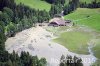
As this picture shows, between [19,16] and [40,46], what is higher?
[19,16]

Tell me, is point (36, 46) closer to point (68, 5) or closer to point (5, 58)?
point (5, 58)

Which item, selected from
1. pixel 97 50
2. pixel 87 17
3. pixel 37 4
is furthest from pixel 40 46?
pixel 37 4

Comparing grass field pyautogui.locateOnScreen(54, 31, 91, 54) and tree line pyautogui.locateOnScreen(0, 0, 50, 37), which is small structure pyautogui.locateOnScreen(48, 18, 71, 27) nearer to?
tree line pyautogui.locateOnScreen(0, 0, 50, 37)

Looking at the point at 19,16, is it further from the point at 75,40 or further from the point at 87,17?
the point at 75,40

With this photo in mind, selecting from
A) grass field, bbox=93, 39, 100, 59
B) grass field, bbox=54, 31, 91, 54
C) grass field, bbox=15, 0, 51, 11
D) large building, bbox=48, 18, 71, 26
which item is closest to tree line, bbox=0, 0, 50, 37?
large building, bbox=48, 18, 71, 26

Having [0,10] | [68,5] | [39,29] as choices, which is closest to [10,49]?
[39,29]

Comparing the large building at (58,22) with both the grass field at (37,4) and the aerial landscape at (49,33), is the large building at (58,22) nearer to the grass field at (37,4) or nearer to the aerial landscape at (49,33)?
the aerial landscape at (49,33)

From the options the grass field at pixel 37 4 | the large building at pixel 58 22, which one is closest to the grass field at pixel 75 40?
the large building at pixel 58 22
